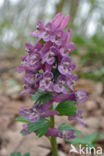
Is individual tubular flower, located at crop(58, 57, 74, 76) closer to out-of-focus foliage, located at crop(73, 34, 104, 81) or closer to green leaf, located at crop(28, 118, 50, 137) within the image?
green leaf, located at crop(28, 118, 50, 137)

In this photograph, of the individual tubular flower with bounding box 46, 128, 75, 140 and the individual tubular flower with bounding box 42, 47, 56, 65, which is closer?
the individual tubular flower with bounding box 42, 47, 56, 65

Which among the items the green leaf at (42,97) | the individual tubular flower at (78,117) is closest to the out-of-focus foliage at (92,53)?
the individual tubular flower at (78,117)

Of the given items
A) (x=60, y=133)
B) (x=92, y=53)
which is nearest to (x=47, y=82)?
(x=60, y=133)

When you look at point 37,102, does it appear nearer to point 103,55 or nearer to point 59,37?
point 59,37

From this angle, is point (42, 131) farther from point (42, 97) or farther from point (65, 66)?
point (65, 66)

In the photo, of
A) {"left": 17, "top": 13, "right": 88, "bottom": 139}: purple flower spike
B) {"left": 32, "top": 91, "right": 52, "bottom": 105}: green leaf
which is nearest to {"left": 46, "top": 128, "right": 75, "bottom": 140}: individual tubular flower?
{"left": 17, "top": 13, "right": 88, "bottom": 139}: purple flower spike

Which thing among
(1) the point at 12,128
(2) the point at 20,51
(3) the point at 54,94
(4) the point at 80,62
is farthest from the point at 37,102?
(2) the point at 20,51

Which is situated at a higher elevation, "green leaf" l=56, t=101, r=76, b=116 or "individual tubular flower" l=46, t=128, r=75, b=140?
"green leaf" l=56, t=101, r=76, b=116
